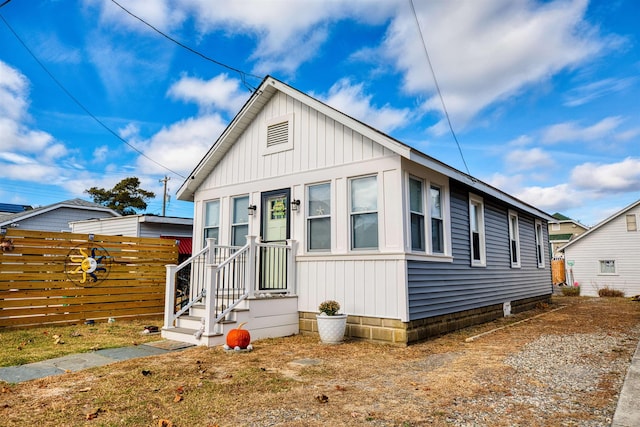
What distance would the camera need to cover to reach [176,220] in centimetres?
1531

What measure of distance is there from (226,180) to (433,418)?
7.39m

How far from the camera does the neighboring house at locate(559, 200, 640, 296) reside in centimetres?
2175

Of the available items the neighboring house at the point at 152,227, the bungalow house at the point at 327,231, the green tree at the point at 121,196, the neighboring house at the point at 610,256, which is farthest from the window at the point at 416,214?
the green tree at the point at 121,196

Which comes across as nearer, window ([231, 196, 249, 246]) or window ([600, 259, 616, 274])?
window ([231, 196, 249, 246])

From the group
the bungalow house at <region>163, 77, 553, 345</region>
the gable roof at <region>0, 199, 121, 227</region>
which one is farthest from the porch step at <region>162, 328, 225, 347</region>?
the gable roof at <region>0, 199, 121, 227</region>

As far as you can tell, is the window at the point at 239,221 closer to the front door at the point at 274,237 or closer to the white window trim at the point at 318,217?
the front door at the point at 274,237

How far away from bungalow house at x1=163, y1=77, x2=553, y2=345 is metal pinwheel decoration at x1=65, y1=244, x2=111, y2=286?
6.65 ft

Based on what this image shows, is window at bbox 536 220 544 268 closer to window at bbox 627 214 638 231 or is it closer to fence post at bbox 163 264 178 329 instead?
window at bbox 627 214 638 231

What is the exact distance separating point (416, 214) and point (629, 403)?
4309mm

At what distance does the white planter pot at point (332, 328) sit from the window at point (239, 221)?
10.3ft

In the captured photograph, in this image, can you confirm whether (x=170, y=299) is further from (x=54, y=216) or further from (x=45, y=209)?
(x=54, y=216)

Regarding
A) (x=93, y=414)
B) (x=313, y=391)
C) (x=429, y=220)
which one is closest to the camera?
(x=93, y=414)

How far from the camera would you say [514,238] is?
1188 cm

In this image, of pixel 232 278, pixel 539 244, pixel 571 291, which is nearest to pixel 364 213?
pixel 232 278
